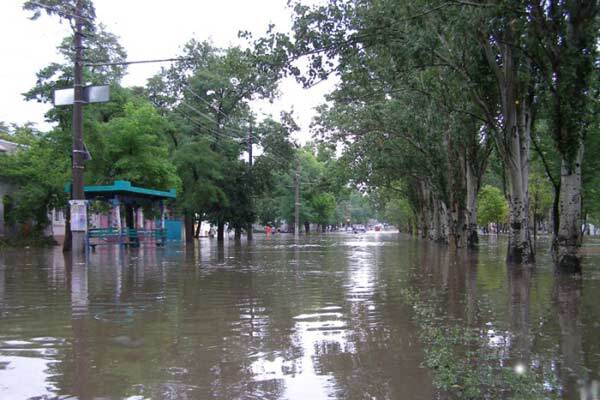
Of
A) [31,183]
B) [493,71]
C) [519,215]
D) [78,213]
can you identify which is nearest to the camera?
[493,71]

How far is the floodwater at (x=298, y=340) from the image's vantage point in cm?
503

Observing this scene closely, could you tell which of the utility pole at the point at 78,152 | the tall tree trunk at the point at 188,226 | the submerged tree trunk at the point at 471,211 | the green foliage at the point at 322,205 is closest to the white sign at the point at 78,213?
the utility pole at the point at 78,152

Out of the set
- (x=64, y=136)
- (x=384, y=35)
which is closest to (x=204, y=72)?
(x=64, y=136)

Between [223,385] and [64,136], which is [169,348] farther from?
[64,136]

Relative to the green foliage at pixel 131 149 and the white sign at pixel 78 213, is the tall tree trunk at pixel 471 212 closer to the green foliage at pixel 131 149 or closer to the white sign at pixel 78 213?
the green foliage at pixel 131 149

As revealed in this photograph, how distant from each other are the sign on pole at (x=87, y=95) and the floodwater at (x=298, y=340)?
8.59 m

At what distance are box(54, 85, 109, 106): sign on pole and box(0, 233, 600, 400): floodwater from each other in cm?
859

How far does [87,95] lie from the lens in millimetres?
20047

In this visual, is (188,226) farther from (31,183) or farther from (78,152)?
(78,152)

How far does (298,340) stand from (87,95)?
16.1 meters

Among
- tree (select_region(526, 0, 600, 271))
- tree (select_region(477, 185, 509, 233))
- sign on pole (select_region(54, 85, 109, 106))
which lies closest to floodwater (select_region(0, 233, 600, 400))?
tree (select_region(526, 0, 600, 271))

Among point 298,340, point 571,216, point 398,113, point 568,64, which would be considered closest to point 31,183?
point 398,113

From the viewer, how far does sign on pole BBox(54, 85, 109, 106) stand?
64.2 ft

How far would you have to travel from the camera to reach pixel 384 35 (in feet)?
50.1
